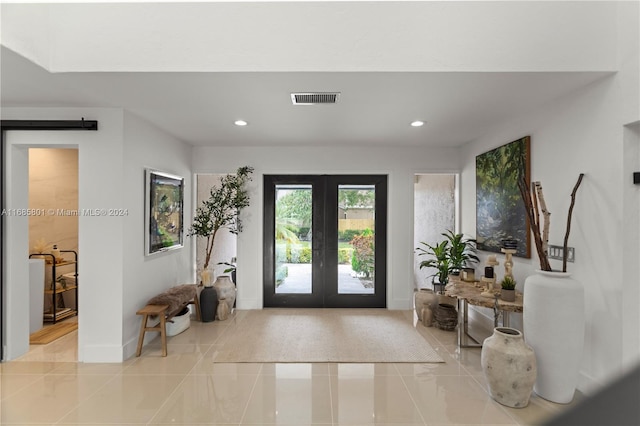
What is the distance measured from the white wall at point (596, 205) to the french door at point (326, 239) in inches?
93.6

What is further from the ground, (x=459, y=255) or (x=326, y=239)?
(x=326, y=239)

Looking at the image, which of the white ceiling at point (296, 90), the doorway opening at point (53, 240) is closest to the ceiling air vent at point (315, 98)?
the white ceiling at point (296, 90)

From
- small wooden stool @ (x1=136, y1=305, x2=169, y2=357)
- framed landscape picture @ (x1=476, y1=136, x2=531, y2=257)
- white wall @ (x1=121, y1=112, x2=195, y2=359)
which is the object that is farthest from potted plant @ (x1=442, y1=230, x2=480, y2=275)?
white wall @ (x1=121, y1=112, x2=195, y2=359)

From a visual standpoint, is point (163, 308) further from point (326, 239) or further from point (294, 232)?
point (326, 239)

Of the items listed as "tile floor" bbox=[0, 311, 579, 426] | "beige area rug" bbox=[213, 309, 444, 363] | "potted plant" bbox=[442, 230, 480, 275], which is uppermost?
"potted plant" bbox=[442, 230, 480, 275]

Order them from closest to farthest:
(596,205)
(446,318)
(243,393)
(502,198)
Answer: (596,205), (243,393), (502,198), (446,318)

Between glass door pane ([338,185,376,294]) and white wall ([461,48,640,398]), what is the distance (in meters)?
2.41

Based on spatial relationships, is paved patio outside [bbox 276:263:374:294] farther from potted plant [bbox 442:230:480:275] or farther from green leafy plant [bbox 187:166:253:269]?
potted plant [bbox 442:230:480:275]

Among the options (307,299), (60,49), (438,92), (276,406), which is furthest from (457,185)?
(60,49)

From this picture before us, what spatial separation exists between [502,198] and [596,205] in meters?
1.17

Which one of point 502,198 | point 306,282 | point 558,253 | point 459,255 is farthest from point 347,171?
point 558,253

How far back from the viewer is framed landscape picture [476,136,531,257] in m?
3.36

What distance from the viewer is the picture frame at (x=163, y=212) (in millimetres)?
3602

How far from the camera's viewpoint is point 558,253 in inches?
113
